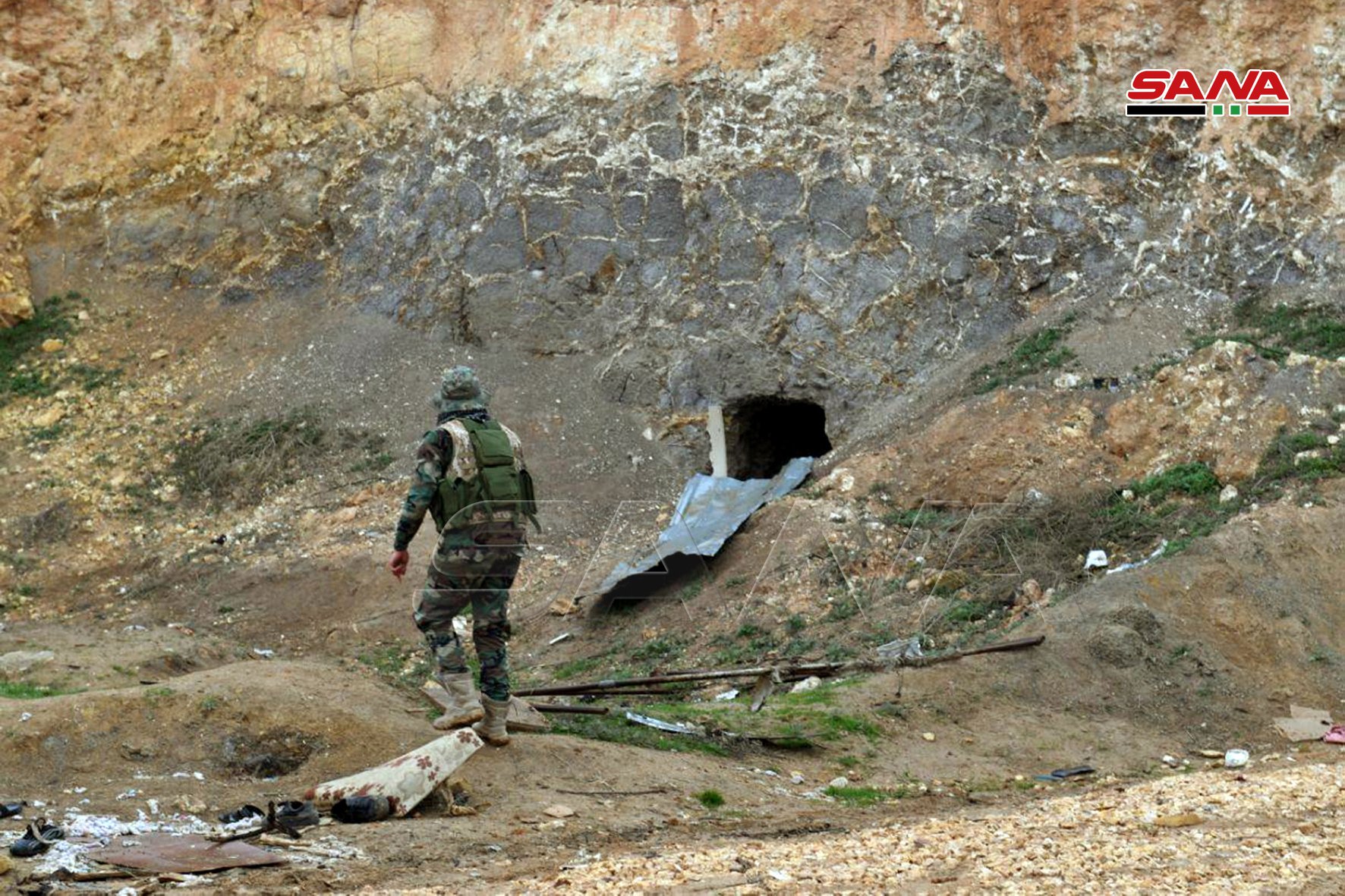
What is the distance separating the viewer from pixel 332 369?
1839cm

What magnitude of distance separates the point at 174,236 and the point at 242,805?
1456 cm

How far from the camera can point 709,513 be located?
15125mm

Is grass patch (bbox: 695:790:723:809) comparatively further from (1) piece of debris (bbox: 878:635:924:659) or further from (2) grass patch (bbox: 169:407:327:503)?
(2) grass patch (bbox: 169:407:327:503)

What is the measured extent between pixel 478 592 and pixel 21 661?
13.2 ft

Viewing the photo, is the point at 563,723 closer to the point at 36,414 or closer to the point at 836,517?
the point at 836,517

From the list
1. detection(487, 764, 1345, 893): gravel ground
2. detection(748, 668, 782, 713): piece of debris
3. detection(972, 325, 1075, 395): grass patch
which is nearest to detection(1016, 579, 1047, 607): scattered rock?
detection(748, 668, 782, 713): piece of debris

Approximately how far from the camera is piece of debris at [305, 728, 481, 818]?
7.03 meters

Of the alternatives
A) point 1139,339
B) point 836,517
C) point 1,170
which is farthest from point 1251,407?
point 1,170

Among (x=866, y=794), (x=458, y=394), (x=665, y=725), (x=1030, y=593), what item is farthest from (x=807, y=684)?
(x=458, y=394)

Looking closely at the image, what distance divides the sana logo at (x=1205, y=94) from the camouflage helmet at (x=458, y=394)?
11.6m

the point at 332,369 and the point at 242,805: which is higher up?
the point at 332,369

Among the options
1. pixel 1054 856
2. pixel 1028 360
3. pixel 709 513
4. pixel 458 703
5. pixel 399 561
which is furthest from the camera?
pixel 1028 360

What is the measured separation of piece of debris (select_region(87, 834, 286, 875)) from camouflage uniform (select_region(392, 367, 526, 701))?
6.18 ft

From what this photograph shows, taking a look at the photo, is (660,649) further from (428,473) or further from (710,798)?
(428,473)
